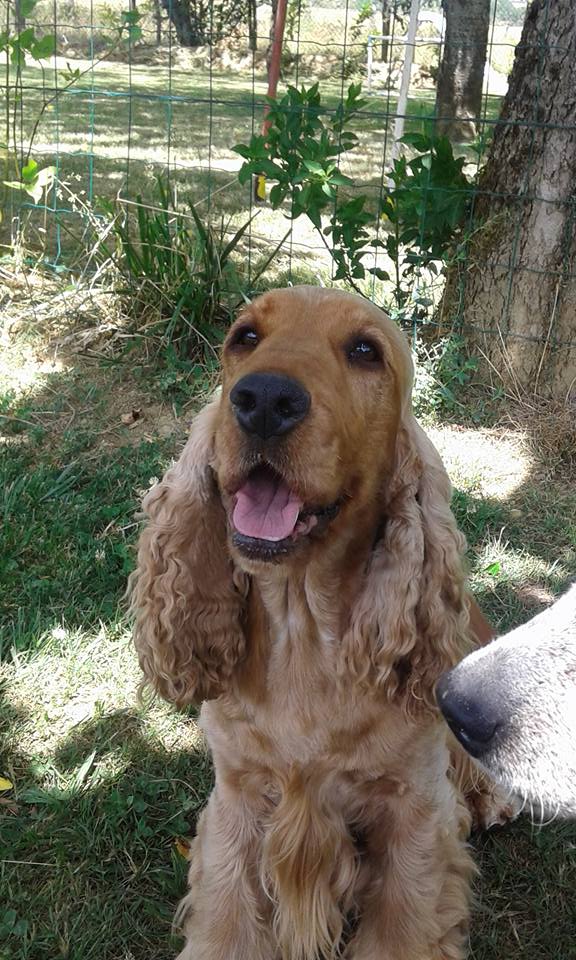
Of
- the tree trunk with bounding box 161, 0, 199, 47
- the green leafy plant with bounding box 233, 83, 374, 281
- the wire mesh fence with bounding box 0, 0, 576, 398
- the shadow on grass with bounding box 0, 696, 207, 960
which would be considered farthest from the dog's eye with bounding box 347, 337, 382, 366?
the tree trunk with bounding box 161, 0, 199, 47

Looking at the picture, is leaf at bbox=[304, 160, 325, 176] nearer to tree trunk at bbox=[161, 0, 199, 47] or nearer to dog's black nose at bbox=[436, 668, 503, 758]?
dog's black nose at bbox=[436, 668, 503, 758]

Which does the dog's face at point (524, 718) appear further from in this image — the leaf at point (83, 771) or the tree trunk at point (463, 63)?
the tree trunk at point (463, 63)

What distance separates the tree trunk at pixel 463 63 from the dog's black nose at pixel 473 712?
565 cm

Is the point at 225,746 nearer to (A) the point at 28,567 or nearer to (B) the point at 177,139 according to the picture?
(A) the point at 28,567

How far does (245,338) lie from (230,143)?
8739 millimetres

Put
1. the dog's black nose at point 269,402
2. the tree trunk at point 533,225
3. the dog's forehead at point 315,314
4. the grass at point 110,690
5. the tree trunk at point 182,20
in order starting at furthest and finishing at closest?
the tree trunk at point 182,20
the tree trunk at point 533,225
the grass at point 110,690
the dog's forehead at point 315,314
the dog's black nose at point 269,402

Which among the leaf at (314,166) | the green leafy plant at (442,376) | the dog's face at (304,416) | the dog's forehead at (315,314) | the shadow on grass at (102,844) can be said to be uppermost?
the leaf at (314,166)

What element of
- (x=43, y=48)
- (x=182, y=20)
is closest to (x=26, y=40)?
(x=43, y=48)

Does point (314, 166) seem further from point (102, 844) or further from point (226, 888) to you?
point (226, 888)

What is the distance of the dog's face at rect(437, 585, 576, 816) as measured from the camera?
72.0 inches

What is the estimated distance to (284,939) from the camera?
2.32 metres

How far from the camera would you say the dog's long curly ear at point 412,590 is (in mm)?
2174

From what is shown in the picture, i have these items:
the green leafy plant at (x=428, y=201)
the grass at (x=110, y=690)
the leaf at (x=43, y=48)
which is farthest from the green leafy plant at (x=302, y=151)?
the leaf at (x=43, y=48)

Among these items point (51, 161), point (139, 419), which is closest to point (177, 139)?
point (51, 161)
